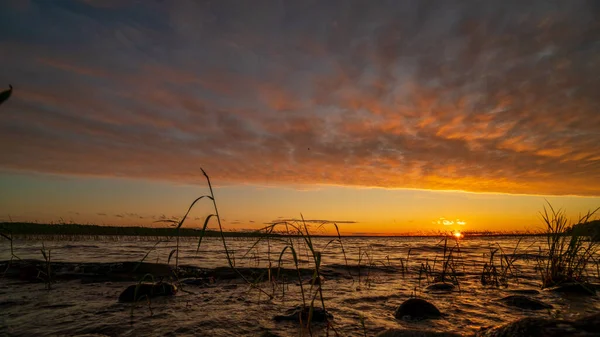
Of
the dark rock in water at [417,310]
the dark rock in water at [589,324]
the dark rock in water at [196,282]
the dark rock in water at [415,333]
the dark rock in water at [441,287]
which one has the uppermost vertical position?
the dark rock in water at [589,324]

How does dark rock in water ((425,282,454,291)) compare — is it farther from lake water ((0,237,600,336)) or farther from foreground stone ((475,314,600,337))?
foreground stone ((475,314,600,337))

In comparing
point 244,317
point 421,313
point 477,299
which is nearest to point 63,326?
point 244,317

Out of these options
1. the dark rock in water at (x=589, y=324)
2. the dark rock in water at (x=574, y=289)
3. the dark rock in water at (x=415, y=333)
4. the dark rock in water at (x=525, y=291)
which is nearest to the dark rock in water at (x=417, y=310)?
the dark rock in water at (x=415, y=333)

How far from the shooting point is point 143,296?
6234 mm

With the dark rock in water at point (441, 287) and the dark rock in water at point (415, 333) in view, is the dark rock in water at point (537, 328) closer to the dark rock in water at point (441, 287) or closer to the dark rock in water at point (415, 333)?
the dark rock in water at point (415, 333)

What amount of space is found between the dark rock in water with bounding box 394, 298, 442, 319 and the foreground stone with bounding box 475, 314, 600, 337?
6.38 feet

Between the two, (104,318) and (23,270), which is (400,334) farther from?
(23,270)

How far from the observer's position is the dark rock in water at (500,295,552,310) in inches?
224

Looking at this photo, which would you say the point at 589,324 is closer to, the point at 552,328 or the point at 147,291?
the point at 552,328

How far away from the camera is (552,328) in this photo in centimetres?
299

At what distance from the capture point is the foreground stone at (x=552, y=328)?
2.80 metres

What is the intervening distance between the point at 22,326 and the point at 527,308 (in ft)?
26.5

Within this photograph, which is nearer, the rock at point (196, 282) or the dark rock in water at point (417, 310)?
the dark rock in water at point (417, 310)

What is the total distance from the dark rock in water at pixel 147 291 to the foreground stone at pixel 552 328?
5.76 m
